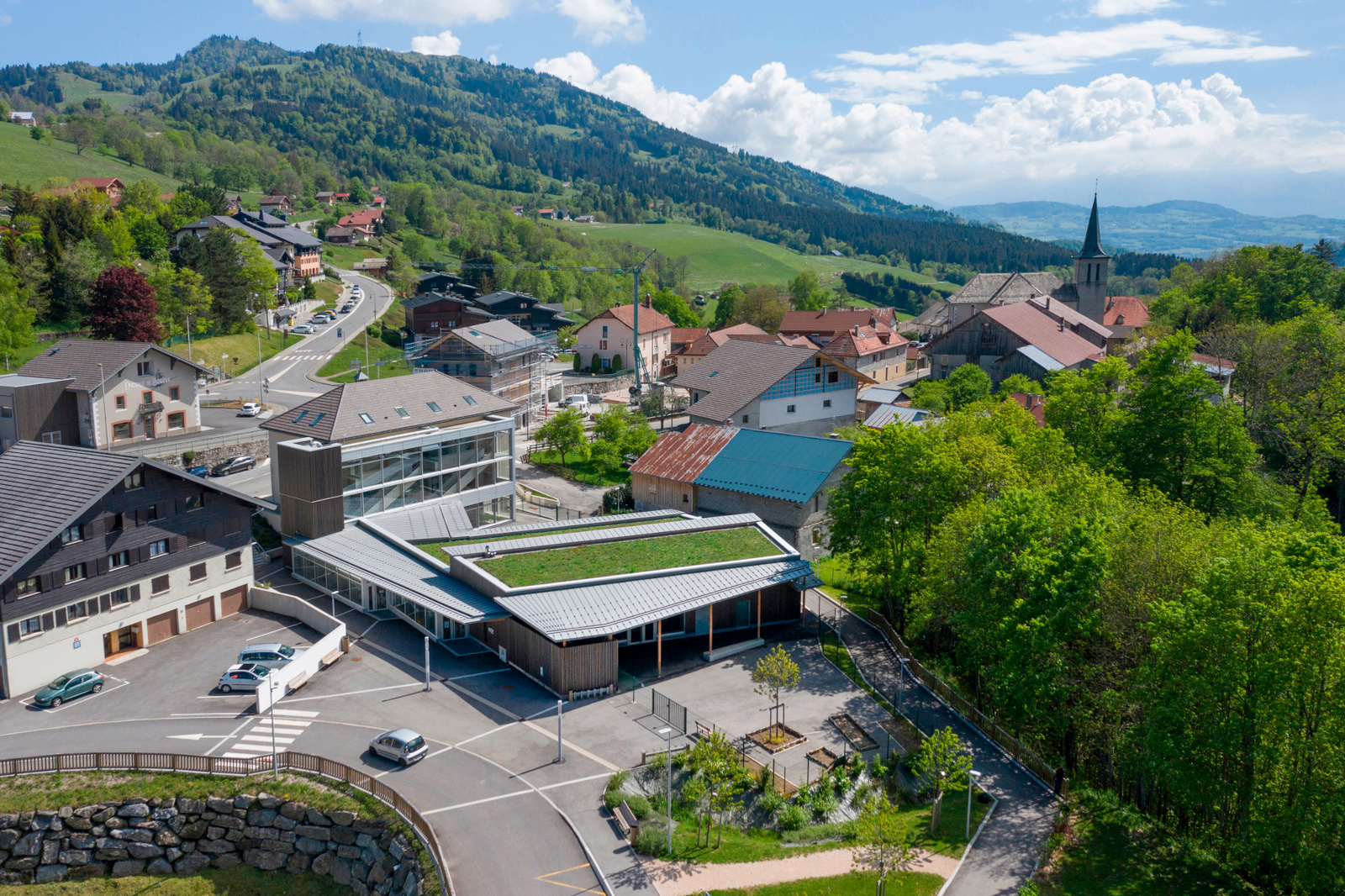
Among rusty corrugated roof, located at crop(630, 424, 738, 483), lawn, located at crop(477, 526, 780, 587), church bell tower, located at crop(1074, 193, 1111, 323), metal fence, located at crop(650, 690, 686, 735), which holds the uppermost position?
church bell tower, located at crop(1074, 193, 1111, 323)

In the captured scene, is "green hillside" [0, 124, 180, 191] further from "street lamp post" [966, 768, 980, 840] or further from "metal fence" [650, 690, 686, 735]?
"street lamp post" [966, 768, 980, 840]

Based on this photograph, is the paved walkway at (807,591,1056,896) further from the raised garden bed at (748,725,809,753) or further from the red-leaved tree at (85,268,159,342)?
the red-leaved tree at (85,268,159,342)

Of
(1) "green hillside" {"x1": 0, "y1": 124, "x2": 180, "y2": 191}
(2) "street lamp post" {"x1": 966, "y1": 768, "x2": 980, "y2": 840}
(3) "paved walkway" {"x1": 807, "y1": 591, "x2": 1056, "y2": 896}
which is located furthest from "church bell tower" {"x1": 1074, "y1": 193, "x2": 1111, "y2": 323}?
(1) "green hillside" {"x1": 0, "y1": 124, "x2": 180, "y2": 191}

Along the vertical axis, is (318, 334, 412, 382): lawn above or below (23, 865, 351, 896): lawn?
above

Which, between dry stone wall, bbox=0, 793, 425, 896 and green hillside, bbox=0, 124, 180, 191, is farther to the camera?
green hillside, bbox=0, 124, 180, 191

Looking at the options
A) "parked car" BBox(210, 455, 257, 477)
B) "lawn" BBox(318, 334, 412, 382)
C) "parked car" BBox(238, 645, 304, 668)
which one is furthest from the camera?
"lawn" BBox(318, 334, 412, 382)


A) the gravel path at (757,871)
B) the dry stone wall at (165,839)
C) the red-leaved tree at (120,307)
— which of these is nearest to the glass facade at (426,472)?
the dry stone wall at (165,839)

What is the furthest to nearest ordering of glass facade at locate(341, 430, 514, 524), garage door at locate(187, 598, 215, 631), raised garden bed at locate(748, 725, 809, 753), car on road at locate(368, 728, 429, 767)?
glass facade at locate(341, 430, 514, 524) < garage door at locate(187, 598, 215, 631) < raised garden bed at locate(748, 725, 809, 753) < car on road at locate(368, 728, 429, 767)
